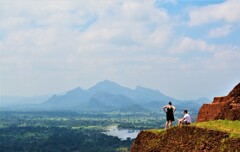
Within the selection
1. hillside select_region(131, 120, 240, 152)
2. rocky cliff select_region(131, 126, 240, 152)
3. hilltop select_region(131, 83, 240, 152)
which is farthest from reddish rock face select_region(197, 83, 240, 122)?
rocky cliff select_region(131, 126, 240, 152)

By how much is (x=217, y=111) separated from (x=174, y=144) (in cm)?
533

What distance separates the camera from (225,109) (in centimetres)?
2055

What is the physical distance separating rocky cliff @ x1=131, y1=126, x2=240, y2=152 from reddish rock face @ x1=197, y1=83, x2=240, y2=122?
3.90 metres

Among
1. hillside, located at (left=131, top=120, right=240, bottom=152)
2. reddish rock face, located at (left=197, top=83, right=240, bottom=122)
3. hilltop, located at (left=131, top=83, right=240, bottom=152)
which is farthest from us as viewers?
reddish rock face, located at (left=197, top=83, right=240, bottom=122)

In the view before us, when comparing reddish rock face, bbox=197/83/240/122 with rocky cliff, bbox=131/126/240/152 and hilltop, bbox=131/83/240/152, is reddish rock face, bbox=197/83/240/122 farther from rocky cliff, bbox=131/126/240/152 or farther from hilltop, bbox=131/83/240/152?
rocky cliff, bbox=131/126/240/152

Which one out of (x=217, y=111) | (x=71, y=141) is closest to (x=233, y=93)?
(x=217, y=111)

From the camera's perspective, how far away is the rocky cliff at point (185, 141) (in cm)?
1431

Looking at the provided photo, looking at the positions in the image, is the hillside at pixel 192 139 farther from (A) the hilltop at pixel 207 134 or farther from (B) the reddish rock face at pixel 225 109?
(B) the reddish rock face at pixel 225 109

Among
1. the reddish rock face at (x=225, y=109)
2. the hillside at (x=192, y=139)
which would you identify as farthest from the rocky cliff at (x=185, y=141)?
the reddish rock face at (x=225, y=109)

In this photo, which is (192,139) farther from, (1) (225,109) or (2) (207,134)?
(1) (225,109)

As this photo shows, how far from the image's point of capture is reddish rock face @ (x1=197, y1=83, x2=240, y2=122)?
19.9 m

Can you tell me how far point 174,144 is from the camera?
17.5 m

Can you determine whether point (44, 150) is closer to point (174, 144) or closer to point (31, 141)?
point (31, 141)

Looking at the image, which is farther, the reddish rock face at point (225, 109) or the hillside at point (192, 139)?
the reddish rock face at point (225, 109)
